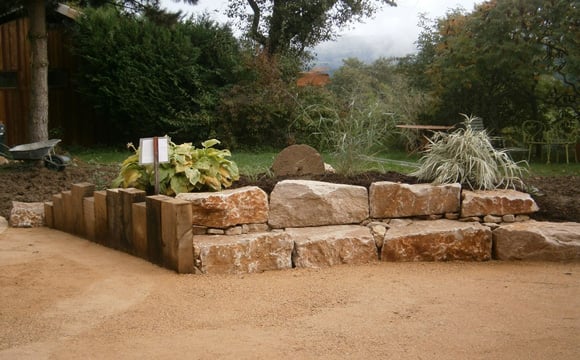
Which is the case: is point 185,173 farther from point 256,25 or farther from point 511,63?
point 256,25

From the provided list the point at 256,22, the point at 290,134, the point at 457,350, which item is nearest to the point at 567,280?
the point at 457,350

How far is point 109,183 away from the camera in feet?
26.0

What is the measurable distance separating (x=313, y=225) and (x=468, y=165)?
5.17 ft

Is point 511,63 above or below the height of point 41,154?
above

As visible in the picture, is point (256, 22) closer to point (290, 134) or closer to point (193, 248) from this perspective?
point (290, 134)

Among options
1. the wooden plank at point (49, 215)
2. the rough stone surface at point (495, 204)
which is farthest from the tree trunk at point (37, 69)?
the rough stone surface at point (495, 204)

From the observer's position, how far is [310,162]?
653 cm

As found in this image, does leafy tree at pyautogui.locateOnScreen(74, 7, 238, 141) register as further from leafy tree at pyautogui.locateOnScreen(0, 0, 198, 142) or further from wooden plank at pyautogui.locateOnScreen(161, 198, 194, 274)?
wooden plank at pyautogui.locateOnScreen(161, 198, 194, 274)

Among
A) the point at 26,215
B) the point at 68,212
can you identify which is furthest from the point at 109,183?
the point at 68,212

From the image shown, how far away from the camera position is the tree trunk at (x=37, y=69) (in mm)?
10638

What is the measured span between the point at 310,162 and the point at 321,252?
56.9 inches

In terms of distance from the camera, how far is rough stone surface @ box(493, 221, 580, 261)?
17.4ft

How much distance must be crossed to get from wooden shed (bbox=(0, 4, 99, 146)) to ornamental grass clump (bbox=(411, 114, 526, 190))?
393 inches

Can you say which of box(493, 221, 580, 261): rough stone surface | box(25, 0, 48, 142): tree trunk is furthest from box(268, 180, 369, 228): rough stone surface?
box(25, 0, 48, 142): tree trunk
